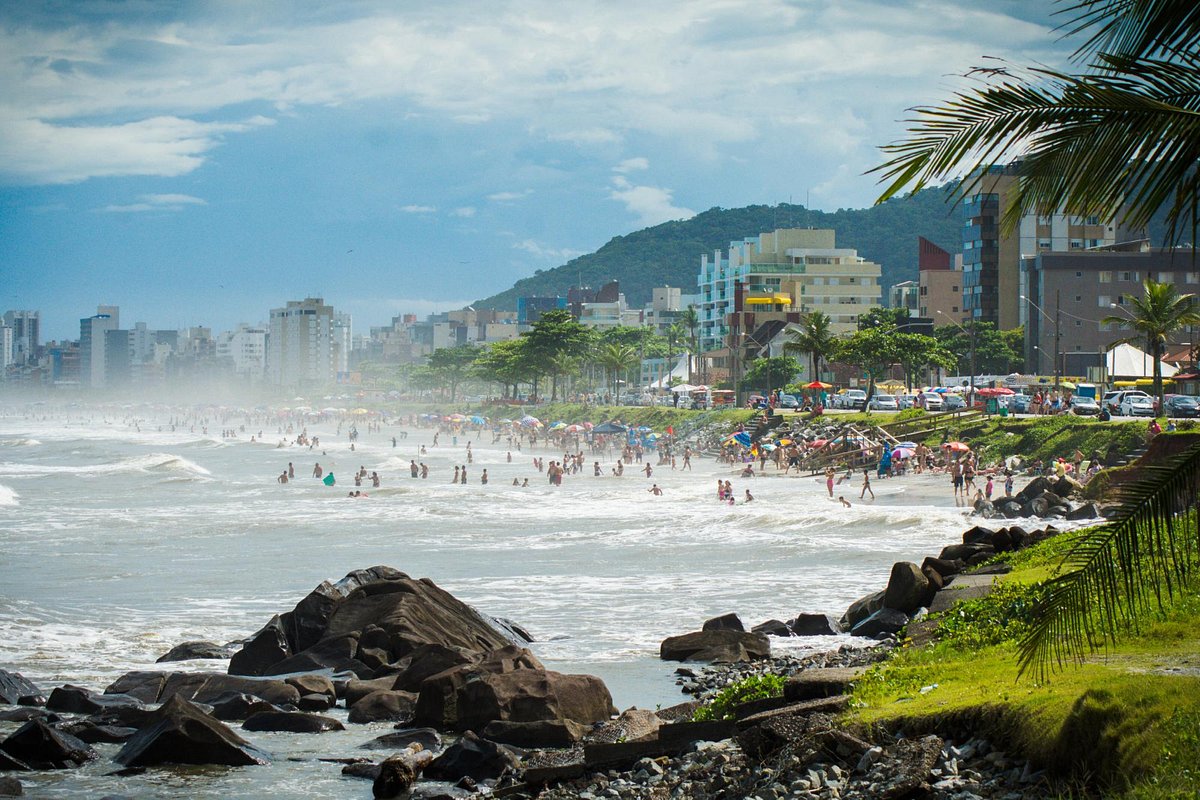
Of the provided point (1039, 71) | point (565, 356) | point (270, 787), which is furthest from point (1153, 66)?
point (565, 356)

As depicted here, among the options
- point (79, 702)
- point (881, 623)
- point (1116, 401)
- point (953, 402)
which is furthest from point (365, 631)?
point (953, 402)

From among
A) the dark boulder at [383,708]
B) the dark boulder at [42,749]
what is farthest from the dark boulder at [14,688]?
the dark boulder at [383,708]

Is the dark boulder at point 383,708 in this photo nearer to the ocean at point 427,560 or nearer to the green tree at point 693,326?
the ocean at point 427,560

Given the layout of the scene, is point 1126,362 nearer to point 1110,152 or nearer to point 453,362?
point 1110,152

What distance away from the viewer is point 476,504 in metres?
49.7

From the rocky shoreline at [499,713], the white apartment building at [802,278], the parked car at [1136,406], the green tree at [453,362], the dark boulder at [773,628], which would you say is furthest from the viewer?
the green tree at [453,362]

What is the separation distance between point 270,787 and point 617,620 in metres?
10.5

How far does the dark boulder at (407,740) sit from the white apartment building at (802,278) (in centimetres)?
13266

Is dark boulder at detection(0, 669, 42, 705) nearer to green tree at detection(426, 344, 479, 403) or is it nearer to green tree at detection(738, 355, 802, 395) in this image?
green tree at detection(738, 355, 802, 395)

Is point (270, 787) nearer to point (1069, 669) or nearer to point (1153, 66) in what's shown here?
point (1069, 669)

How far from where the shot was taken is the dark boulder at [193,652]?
1905 centimetres

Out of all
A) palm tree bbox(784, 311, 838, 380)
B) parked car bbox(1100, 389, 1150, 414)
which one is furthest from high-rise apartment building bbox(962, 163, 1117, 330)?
parked car bbox(1100, 389, 1150, 414)

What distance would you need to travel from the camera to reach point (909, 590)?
64.0 feet

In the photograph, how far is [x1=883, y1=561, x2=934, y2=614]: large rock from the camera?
1952 cm
